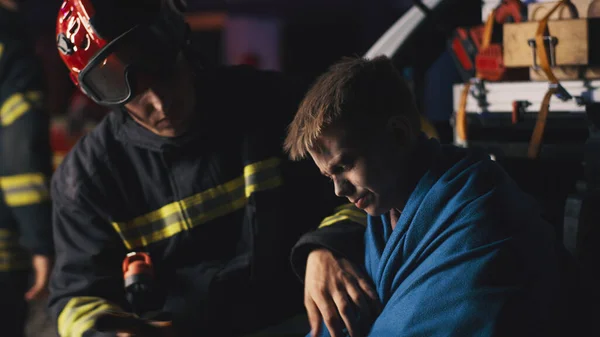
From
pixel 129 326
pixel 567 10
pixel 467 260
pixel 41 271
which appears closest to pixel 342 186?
pixel 467 260

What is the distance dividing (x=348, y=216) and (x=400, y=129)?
411 millimetres

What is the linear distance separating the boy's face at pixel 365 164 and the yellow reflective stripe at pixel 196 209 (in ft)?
1.68

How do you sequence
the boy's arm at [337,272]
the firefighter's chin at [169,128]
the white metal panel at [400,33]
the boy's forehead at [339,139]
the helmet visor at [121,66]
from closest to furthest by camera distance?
the boy's forehead at [339,139] < the boy's arm at [337,272] < the helmet visor at [121,66] < the firefighter's chin at [169,128] < the white metal panel at [400,33]

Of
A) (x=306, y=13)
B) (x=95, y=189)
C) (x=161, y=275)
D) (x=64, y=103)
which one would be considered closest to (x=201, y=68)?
(x=95, y=189)

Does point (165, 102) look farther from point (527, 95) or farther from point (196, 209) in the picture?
point (527, 95)

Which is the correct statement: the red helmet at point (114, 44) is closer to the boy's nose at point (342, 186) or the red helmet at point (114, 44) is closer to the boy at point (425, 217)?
the boy at point (425, 217)

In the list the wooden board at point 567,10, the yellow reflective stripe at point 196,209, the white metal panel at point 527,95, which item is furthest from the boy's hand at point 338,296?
the wooden board at point 567,10

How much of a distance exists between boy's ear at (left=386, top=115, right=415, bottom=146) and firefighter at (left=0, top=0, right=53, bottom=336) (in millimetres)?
1818

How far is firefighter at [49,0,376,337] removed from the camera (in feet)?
6.09

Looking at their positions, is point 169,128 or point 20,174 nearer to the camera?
point 169,128

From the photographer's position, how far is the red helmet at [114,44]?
1.70 meters

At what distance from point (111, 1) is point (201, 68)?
316mm

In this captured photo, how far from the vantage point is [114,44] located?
1.70m

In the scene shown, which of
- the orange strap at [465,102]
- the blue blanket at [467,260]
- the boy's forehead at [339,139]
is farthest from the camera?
the orange strap at [465,102]
